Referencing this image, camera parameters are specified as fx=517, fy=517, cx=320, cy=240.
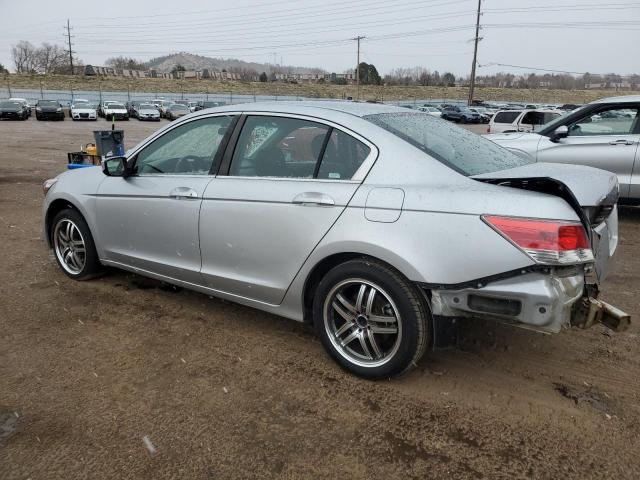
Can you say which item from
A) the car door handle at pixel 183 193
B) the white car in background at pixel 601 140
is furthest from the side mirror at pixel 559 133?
the car door handle at pixel 183 193

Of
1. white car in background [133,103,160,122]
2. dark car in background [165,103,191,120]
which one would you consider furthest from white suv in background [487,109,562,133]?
white car in background [133,103,160,122]

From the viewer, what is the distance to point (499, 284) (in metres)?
2.56

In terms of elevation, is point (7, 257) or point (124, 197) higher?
point (124, 197)

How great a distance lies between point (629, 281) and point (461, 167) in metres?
3.03

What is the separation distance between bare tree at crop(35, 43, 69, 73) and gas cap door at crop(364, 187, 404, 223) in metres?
110

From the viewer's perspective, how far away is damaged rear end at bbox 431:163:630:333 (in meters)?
2.48

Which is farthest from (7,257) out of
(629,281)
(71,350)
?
(629,281)

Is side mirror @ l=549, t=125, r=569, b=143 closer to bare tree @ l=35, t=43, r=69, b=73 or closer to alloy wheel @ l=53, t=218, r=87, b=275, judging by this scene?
alloy wheel @ l=53, t=218, r=87, b=275

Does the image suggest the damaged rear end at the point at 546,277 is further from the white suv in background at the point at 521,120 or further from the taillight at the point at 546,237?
the white suv in background at the point at 521,120

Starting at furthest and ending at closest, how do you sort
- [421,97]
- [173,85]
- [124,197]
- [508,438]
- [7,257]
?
[421,97] → [173,85] → [7,257] → [124,197] → [508,438]

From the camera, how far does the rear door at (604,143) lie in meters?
7.06

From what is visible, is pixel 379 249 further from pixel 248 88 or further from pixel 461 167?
pixel 248 88

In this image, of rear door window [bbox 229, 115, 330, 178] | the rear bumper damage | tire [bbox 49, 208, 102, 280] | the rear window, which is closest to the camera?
the rear bumper damage

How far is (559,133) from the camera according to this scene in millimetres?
7301
